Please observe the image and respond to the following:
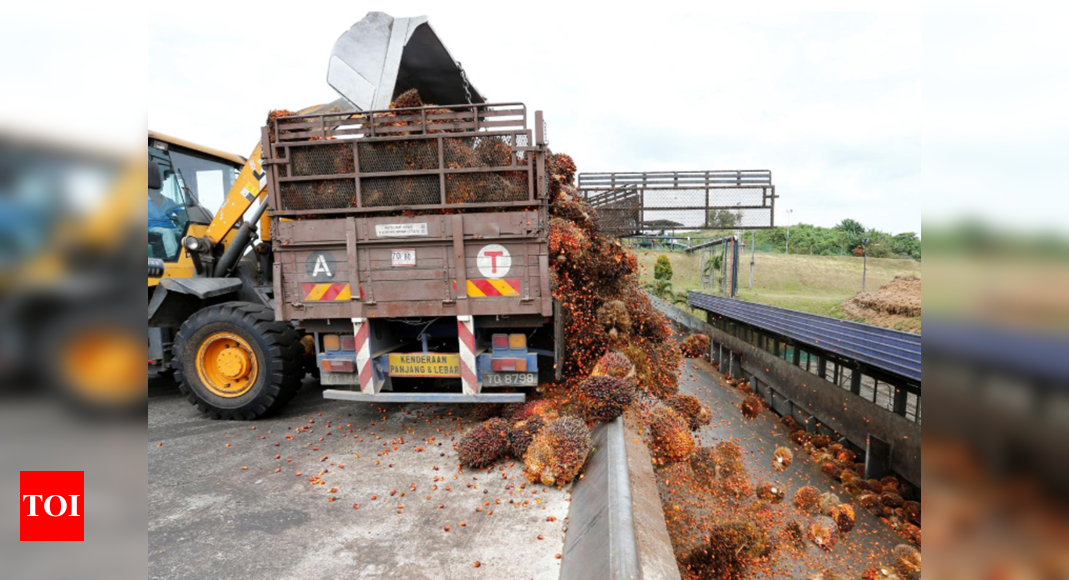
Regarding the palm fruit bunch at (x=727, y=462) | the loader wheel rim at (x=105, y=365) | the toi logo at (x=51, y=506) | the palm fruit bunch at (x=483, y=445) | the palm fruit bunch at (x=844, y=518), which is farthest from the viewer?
the palm fruit bunch at (x=727, y=462)

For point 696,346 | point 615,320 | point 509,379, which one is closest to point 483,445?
point 509,379

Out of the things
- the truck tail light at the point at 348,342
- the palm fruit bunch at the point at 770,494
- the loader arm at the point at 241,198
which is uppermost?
the loader arm at the point at 241,198

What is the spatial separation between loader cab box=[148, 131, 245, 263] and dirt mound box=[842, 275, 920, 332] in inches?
491

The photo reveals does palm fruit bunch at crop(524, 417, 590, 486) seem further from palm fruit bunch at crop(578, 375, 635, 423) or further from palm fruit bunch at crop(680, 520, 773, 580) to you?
palm fruit bunch at crop(680, 520, 773, 580)

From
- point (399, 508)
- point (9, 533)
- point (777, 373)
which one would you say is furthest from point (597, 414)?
point (777, 373)

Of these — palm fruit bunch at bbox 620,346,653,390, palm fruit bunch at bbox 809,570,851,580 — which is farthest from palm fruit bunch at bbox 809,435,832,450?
palm fruit bunch at bbox 620,346,653,390

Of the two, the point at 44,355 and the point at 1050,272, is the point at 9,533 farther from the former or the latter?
the point at 1050,272

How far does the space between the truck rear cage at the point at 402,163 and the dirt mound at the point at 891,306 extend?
9848 mm

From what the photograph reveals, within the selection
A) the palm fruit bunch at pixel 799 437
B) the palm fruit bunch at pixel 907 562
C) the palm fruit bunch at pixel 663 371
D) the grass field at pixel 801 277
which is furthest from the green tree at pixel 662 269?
the palm fruit bunch at pixel 907 562

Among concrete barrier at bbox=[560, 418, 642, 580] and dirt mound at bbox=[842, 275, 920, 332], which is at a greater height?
dirt mound at bbox=[842, 275, 920, 332]

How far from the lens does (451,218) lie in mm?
4641

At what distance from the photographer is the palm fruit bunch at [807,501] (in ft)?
18.0

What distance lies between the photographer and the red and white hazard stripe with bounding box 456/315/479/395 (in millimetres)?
4773

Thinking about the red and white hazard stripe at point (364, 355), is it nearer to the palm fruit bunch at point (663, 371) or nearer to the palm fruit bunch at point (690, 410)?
the palm fruit bunch at point (663, 371)
